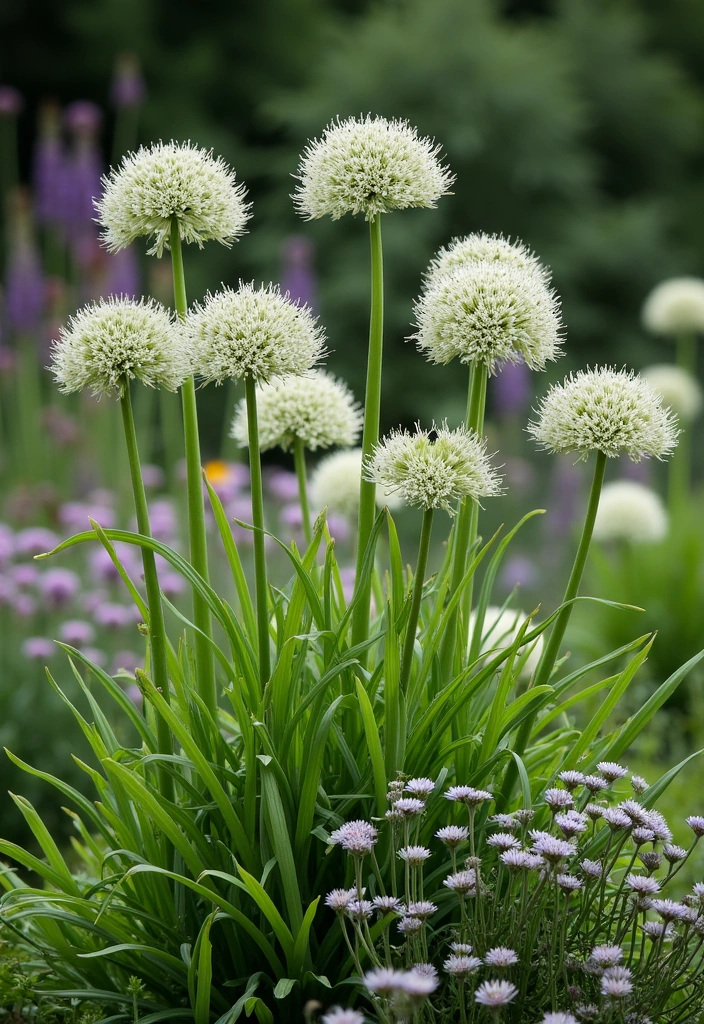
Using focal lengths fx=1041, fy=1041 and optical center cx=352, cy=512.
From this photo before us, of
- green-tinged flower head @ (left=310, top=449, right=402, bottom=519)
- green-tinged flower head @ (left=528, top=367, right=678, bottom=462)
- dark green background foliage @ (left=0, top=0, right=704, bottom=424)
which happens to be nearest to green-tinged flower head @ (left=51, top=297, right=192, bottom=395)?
green-tinged flower head @ (left=528, top=367, right=678, bottom=462)

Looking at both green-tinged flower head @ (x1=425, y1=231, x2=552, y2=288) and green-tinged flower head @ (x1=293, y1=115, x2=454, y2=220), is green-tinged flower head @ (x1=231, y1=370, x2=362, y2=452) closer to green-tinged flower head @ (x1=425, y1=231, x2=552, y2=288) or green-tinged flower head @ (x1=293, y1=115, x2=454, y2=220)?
green-tinged flower head @ (x1=425, y1=231, x2=552, y2=288)

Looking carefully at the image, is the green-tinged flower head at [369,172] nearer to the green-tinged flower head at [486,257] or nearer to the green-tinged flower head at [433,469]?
the green-tinged flower head at [486,257]

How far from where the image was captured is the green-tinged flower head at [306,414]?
2568 millimetres

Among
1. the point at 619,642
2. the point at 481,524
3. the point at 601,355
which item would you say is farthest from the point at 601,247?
the point at 619,642

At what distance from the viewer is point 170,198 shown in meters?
2.15

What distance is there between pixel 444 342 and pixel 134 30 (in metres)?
14.4

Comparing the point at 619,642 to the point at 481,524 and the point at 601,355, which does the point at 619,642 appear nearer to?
the point at 481,524

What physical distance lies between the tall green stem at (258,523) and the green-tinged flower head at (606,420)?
0.59m

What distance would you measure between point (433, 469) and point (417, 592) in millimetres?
257

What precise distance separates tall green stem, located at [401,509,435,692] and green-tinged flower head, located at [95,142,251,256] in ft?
2.40

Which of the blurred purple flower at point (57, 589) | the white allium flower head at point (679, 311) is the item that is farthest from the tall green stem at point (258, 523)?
the white allium flower head at point (679, 311)

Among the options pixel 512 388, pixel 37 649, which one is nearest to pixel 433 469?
pixel 37 649

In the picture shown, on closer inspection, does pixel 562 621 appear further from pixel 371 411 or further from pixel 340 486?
pixel 340 486

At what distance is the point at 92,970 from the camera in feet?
7.79
